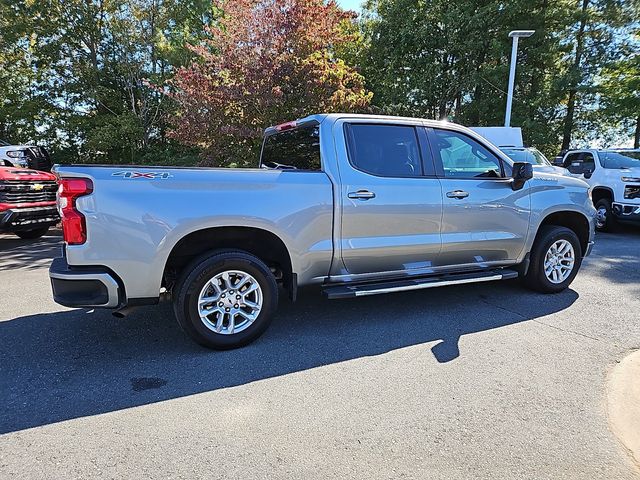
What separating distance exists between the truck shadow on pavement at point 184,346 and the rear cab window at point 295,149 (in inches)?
60.5

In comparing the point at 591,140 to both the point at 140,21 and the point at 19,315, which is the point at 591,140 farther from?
the point at 19,315

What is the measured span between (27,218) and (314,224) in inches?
271

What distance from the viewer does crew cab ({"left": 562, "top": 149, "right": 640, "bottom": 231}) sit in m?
10.0

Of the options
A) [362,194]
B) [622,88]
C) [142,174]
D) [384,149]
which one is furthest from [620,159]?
[142,174]

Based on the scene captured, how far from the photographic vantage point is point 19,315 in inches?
180

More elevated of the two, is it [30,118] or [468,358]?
[30,118]

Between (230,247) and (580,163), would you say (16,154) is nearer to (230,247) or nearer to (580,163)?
(230,247)

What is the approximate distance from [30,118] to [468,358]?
21.7m

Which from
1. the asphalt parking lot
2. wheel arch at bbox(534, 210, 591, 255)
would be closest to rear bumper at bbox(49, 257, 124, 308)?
the asphalt parking lot

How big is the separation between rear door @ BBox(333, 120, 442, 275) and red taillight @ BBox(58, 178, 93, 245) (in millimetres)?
2034

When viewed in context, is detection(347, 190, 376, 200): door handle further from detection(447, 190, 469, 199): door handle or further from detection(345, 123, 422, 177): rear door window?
detection(447, 190, 469, 199): door handle

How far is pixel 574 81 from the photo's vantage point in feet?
63.4

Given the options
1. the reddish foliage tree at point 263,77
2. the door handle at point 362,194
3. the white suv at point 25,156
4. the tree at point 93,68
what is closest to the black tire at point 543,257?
the door handle at point 362,194

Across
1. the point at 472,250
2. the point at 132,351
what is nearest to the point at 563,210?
the point at 472,250
